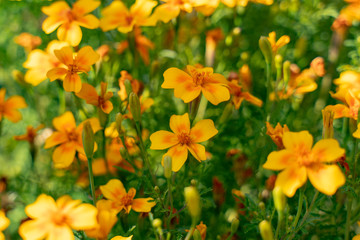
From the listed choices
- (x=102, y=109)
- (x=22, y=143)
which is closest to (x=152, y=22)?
(x=102, y=109)

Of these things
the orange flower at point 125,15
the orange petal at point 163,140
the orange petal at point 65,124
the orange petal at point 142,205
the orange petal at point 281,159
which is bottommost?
the orange petal at point 142,205


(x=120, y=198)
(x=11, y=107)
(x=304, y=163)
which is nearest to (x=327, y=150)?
(x=304, y=163)

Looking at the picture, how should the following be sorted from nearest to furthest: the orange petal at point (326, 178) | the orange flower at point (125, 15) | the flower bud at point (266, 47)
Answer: the orange petal at point (326, 178), the flower bud at point (266, 47), the orange flower at point (125, 15)

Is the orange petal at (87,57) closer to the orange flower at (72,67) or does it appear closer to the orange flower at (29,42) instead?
the orange flower at (72,67)

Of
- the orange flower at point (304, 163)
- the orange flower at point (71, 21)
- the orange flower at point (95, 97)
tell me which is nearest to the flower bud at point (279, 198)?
the orange flower at point (304, 163)

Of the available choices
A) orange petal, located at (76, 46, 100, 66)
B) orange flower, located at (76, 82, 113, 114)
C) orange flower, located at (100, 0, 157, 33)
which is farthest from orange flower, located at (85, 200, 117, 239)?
orange flower, located at (100, 0, 157, 33)

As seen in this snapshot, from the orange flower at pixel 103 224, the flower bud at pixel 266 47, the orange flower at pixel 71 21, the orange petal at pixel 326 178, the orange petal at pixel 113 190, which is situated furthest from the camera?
the orange flower at pixel 71 21

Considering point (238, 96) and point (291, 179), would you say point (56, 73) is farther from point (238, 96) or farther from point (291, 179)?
point (291, 179)
